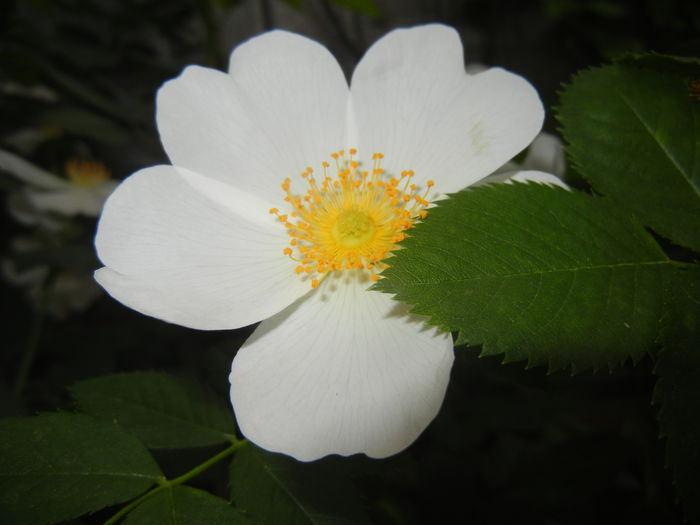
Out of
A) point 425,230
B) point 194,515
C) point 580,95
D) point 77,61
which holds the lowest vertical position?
point 194,515

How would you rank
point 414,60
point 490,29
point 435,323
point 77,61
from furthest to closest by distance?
point 490,29, point 77,61, point 414,60, point 435,323

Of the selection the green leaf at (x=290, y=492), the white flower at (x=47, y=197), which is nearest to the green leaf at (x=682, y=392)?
the green leaf at (x=290, y=492)

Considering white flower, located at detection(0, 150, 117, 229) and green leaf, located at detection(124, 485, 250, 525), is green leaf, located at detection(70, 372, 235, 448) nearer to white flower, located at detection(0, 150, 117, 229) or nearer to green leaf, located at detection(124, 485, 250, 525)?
green leaf, located at detection(124, 485, 250, 525)

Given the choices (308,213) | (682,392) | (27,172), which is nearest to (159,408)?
(308,213)

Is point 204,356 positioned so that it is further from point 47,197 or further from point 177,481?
point 47,197

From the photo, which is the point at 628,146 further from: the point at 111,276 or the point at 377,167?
the point at 111,276

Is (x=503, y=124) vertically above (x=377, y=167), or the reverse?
(x=503, y=124)

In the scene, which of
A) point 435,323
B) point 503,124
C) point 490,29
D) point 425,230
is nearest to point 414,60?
point 503,124
